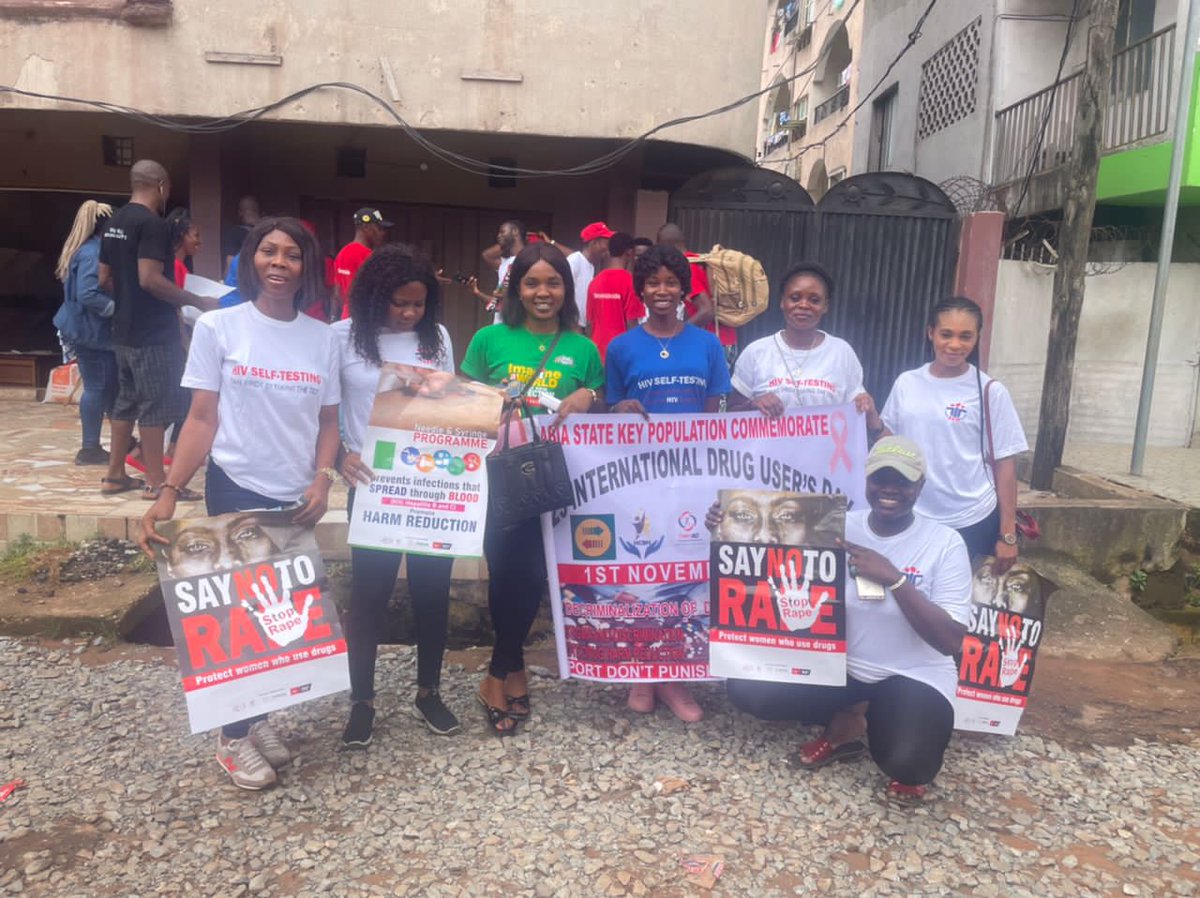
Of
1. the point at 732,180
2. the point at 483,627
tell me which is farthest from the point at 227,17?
the point at 483,627

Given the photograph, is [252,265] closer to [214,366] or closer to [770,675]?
[214,366]

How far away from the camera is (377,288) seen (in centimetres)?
313

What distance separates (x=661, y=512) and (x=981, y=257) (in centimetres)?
532

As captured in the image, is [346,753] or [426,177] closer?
[346,753]

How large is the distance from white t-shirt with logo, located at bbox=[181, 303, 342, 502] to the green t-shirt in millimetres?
561

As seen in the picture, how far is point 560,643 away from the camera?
362cm

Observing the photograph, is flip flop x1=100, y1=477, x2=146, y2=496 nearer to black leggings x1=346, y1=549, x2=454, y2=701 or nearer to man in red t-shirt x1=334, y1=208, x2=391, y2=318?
man in red t-shirt x1=334, y1=208, x2=391, y2=318

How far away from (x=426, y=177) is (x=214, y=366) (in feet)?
26.1

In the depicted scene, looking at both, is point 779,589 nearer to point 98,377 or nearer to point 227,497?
point 227,497

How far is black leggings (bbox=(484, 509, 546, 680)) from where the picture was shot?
340cm

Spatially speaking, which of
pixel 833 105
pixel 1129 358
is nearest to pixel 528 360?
pixel 1129 358

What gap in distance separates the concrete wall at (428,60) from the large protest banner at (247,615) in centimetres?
607

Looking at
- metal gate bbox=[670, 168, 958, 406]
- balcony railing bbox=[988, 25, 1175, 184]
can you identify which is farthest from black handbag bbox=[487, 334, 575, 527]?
balcony railing bbox=[988, 25, 1175, 184]

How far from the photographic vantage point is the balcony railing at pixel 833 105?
18.1m
